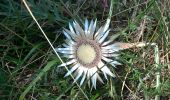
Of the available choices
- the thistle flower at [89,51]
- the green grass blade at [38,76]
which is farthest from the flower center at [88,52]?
the green grass blade at [38,76]

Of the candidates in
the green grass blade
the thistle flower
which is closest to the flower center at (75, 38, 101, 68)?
the thistle flower

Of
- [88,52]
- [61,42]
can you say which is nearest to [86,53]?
[88,52]

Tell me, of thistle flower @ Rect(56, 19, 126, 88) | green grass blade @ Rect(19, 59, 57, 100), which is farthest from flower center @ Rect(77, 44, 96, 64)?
green grass blade @ Rect(19, 59, 57, 100)

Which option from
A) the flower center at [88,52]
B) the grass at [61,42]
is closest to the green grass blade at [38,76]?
the grass at [61,42]

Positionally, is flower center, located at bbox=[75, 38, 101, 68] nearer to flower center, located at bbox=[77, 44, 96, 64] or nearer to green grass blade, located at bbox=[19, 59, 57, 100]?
flower center, located at bbox=[77, 44, 96, 64]

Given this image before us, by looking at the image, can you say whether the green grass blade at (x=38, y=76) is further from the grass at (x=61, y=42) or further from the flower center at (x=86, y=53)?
the flower center at (x=86, y=53)

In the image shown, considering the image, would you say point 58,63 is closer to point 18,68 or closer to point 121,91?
point 18,68
